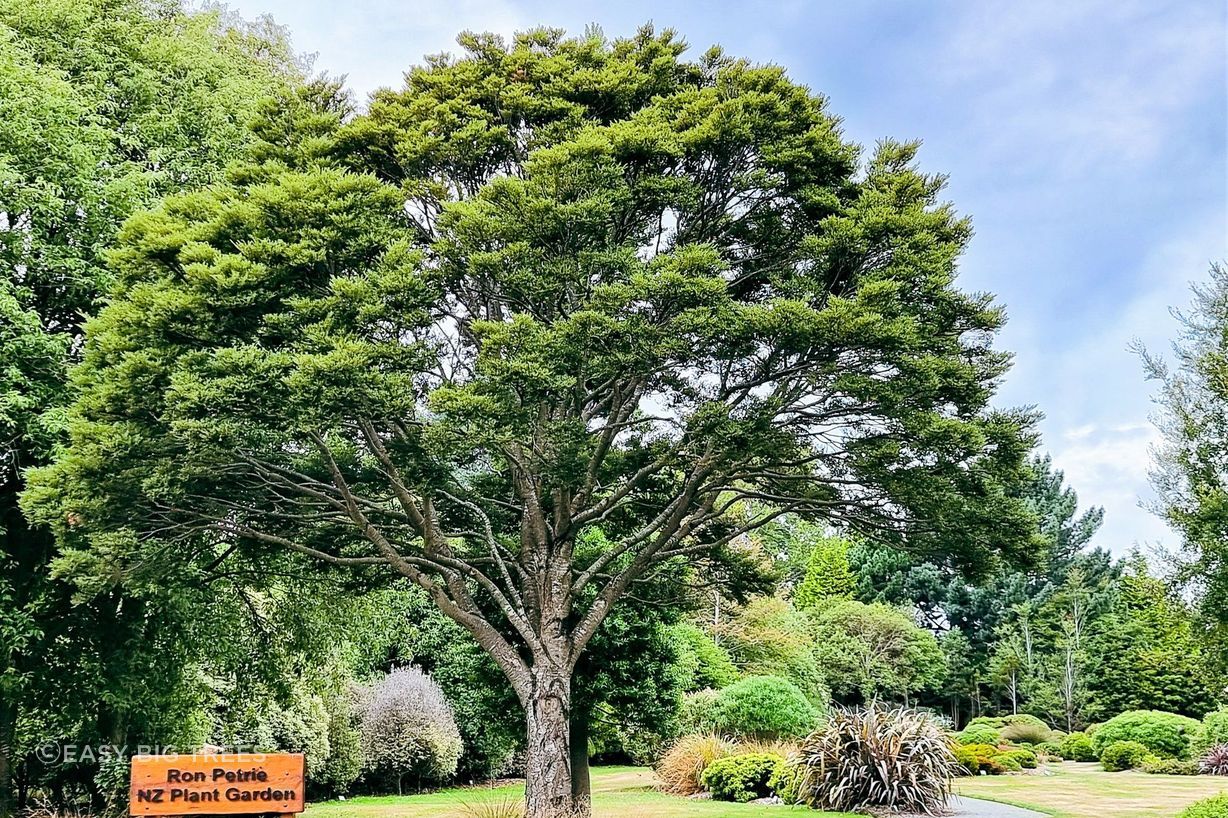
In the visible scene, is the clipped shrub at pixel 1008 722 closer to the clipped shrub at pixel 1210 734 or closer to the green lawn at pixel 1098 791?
the clipped shrub at pixel 1210 734

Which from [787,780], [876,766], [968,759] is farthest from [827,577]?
[876,766]

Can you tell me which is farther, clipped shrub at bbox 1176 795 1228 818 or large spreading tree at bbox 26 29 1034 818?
large spreading tree at bbox 26 29 1034 818

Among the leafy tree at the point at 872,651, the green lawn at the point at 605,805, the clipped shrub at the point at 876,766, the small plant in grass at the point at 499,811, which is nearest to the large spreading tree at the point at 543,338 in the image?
the small plant in grass at the point at 499,811

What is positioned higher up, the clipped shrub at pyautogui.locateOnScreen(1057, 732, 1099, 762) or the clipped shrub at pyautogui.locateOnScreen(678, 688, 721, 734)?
the clipped shrub at pyautogui.locateOnScreen(678, 688, 721, 734)

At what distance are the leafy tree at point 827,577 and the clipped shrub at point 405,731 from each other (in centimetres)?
2087

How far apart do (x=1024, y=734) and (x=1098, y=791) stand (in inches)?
480

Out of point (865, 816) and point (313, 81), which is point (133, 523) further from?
point (865, 816)

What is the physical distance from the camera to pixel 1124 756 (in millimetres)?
21312

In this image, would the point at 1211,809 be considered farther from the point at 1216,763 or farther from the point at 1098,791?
the point at 1216,763

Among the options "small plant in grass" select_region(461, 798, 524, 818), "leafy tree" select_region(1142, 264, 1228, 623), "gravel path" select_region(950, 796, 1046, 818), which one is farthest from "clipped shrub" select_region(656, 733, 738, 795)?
"leafy tree" select_region(1142, 264, 1228, 623)

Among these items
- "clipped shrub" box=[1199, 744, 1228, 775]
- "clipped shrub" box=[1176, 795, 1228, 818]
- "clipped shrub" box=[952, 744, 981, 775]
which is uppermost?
"clipped shrub" box=[1176, 795, 1228, 818]

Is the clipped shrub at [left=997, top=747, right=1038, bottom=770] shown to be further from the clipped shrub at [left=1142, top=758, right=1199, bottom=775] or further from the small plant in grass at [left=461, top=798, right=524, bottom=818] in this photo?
the small plant in grass at [left=461, top=798, right=524, bottom=818]

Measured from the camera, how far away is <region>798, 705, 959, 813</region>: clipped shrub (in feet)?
39.9

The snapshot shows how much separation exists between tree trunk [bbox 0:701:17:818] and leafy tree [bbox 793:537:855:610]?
96.8ft
